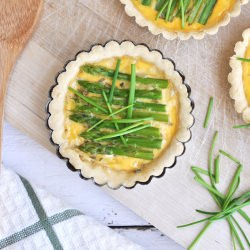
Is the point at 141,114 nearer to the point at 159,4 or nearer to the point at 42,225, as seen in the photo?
the point at 159,4

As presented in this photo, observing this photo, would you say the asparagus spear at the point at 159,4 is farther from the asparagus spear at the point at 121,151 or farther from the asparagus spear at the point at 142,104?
the asparagus spear at the point at 121,151

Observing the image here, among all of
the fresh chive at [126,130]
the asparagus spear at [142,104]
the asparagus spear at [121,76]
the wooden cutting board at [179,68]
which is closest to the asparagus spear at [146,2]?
the wooden cutting board at [179,68]

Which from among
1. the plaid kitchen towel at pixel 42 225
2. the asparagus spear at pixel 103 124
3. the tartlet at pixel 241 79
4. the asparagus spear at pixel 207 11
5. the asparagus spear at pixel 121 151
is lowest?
the plaid kitchen towel at pixel 42 225

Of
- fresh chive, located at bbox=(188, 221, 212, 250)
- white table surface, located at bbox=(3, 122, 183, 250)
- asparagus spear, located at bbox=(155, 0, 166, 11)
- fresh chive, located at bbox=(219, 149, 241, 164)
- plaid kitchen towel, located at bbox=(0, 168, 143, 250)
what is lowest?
plaid kitchen towel, located at bbox=(0, 168, 143, 250)

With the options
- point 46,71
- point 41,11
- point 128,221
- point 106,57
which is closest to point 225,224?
point 128,221

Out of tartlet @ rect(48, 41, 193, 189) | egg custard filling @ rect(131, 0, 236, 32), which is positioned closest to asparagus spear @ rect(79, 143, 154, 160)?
tartlet @ rect(48, 41, 193, 189)

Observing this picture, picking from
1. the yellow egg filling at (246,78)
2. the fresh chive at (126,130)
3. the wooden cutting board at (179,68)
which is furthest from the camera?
the wooden cutting board at (179,68)

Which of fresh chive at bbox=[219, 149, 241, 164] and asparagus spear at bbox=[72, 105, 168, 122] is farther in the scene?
fresh chive at bbox=[219, 149, 241, 164]

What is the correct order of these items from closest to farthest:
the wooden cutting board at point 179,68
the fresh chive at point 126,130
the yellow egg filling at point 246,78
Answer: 1. the fresh chive at point 126,130
2. the yellow egg filling at point 246,78
3. the wooden cutting board at point 179,68

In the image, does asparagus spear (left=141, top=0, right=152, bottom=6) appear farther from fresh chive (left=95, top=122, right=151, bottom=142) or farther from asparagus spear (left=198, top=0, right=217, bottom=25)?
fresh chive (left=95, top=122, right=151, bottom=142)
